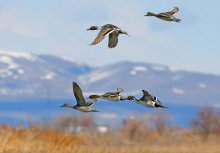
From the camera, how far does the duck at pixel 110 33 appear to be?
12.9 m

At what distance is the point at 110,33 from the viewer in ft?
44.1

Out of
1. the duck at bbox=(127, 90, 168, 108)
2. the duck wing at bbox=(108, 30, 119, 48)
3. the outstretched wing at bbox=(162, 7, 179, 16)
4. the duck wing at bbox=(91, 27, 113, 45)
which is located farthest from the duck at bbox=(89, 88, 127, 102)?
the outstretched wing at bbox=(162, 7, 179, 16)

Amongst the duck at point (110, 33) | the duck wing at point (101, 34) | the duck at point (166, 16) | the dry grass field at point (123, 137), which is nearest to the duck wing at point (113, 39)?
the duck at point (110, 33)

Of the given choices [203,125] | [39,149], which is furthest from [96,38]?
[203,125]

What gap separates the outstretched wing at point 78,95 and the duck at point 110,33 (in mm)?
787

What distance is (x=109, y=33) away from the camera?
43.3ft

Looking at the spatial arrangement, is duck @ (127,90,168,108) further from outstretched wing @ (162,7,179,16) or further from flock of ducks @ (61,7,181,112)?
outstretched wing @ (162,7,179,16)

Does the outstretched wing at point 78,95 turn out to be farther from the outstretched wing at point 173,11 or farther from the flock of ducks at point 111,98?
the outstretched wing at point 173,11

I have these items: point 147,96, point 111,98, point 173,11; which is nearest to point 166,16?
point 173,11

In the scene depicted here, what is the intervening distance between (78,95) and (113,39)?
1444mm

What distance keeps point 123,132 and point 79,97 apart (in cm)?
5567

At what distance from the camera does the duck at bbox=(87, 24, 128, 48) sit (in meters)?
12.9

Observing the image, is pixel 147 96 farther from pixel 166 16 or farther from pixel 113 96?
pixel 166 16

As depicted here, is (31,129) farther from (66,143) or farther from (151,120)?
(151,120)
